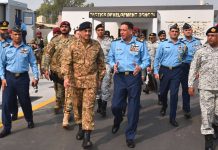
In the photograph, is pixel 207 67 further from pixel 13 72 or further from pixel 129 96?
pixel 13 72

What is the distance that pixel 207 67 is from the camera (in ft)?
17.6

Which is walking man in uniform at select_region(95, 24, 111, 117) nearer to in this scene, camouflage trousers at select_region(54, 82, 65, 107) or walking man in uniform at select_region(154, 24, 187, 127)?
camouflage trousers at select_region(54, 82, 65, 107)

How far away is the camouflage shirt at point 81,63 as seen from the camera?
5.61m

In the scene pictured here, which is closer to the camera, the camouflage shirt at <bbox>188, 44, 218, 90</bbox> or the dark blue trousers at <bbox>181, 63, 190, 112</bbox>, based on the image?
the camouflage shirt at <bbox>188, 44, 218, 90</bbox>

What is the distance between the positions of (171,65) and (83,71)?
2.01 meters

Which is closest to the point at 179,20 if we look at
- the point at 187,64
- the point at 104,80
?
the point at 187,64

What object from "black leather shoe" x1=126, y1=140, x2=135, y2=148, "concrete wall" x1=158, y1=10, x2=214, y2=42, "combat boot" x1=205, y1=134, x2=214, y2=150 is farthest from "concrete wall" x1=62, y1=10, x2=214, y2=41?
"combat boot" x1=205, y1=134, x2=214, y2=150

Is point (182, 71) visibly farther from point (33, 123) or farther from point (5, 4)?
point (5, 4)

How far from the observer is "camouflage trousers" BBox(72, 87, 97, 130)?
18.0 ft

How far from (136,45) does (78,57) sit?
37.3 inches

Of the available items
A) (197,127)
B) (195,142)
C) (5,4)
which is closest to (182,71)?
(197,127)

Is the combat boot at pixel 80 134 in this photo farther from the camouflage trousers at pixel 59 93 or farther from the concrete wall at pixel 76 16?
the concrete wall at pixel 76 16

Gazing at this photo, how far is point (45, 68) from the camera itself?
6848 millimetres

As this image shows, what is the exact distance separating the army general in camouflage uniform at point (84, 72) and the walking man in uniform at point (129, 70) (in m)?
0.34
